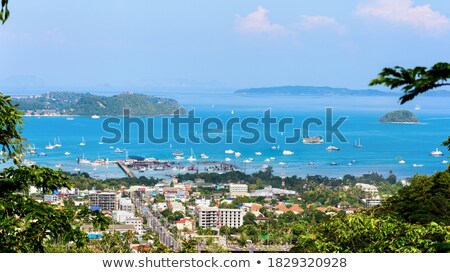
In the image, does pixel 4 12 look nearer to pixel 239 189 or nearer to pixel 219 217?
pixel 219 217

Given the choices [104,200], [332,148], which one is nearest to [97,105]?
[332,148]

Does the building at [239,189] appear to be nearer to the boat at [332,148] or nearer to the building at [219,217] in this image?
the building at [219,217]

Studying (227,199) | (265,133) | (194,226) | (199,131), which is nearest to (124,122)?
(199,131)

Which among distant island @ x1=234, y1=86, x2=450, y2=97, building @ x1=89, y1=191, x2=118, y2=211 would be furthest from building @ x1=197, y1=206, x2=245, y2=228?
distant island @ x1=234, y1=86, x2=450, y2=97

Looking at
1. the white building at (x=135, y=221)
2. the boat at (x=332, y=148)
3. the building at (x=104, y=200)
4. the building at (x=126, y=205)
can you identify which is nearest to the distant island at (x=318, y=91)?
the boat at (x=332, y=148)

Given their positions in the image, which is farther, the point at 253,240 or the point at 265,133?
the point at 265,133
